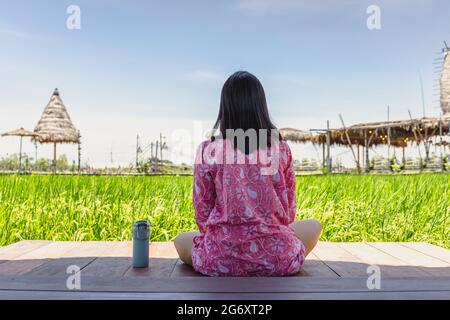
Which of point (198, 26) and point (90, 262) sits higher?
point (198, 26)

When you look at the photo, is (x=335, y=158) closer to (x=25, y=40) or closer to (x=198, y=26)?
(x=198, y=26)

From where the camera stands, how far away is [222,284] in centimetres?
151

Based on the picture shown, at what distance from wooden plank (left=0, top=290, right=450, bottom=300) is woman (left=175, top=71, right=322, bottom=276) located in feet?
1.28

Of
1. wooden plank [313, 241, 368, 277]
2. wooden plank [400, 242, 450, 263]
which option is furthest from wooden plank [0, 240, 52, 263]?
wooden plank [400, 242, 450, 263]

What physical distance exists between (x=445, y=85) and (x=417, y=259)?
→ 2746 cm

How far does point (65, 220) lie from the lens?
3.69m

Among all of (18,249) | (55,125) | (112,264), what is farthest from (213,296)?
(55,125)

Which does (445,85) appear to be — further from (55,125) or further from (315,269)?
(315,269)

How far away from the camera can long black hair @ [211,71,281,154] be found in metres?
1.70

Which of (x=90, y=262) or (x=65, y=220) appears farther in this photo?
(x=65, y=220)

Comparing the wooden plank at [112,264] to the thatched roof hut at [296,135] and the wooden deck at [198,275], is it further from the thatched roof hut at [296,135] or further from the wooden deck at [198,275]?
the thatched roof hut at [296,135]
